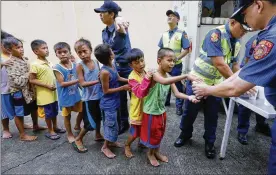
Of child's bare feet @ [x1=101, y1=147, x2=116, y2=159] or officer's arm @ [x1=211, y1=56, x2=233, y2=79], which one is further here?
child's bare feet @ [x1=101, y1=147, x2=116, y2=159]

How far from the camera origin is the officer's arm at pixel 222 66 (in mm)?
2062

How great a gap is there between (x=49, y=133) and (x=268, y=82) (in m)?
2.91

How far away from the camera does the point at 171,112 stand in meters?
3.90

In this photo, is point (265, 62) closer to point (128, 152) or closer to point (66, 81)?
point (128, 152)

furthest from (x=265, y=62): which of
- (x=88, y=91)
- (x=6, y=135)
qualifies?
(x=6, y=135)

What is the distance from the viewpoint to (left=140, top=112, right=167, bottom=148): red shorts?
2201 millimetres

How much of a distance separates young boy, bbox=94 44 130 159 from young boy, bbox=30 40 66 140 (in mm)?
900

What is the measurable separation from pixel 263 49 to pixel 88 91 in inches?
74.9

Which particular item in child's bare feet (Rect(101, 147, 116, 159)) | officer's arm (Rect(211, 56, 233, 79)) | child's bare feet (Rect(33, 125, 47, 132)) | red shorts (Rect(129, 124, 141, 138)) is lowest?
child's bare feet (Rect(101, 147, 116, 159))

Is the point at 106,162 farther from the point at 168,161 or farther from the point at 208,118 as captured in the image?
the point at 208,118

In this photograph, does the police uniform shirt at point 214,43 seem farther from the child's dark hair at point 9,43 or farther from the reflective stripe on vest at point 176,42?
the child's dark hair at point 9,43

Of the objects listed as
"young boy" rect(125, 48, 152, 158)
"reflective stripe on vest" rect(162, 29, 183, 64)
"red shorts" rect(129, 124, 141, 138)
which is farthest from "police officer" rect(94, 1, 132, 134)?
"reflective stripe on vest" rect(162, 29, 183, 64)

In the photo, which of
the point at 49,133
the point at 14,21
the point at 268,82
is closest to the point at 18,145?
the point at 49,133

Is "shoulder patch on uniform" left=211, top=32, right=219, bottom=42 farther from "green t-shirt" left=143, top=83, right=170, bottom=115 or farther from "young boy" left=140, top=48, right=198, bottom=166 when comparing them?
"green t-shirt" left=143, top=83, right=170, bottom=115
